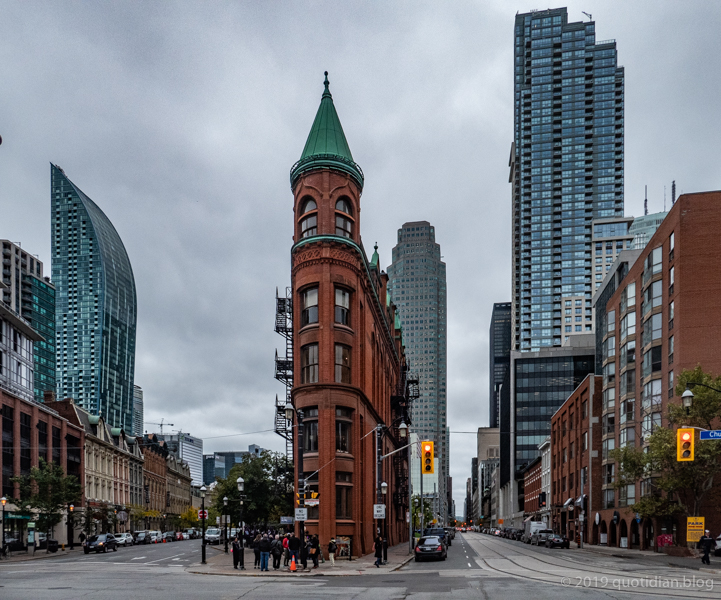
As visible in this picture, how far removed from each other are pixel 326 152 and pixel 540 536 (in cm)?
4961

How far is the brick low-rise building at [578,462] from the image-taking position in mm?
78625

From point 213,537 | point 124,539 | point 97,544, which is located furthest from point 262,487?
point 124,539

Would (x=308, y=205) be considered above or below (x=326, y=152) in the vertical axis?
below

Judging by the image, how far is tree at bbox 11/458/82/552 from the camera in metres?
57.3

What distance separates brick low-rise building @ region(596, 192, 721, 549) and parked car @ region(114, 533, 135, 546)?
4905cm

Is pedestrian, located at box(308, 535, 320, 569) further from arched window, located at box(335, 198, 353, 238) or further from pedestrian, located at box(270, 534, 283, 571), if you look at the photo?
arched window, located at box(335, 198, 353, 238)

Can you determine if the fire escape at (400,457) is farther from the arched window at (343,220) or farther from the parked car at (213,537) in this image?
the arched window at (343,220)

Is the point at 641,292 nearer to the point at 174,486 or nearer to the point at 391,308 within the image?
the point at 391,308

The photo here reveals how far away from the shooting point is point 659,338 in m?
60.9

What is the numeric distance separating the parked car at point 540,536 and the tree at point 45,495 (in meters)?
45.5

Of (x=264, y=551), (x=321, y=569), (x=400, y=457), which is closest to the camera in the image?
(x=321, y=569)

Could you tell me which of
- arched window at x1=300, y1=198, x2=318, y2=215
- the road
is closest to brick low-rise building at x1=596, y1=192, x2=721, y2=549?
the road

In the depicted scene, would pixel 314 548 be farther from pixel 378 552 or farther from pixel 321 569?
pixel 378 552

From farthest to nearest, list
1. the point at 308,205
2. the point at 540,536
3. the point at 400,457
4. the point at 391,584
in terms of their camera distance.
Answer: the point at 400,457
the point at 540,536
the point at 308,205
the point at 391,584
